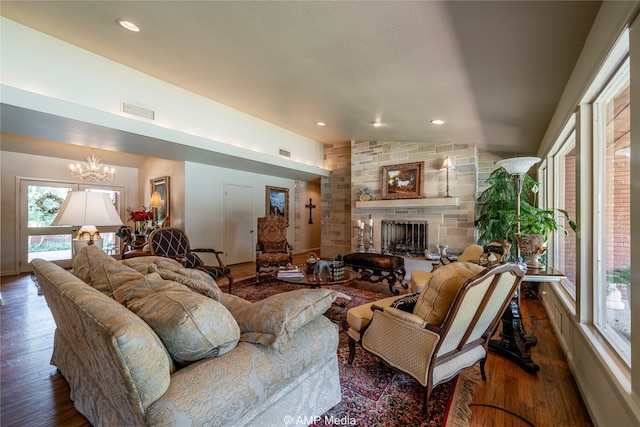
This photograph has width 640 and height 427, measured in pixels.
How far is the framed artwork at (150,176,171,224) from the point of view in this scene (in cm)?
562

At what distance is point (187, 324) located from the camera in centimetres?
97

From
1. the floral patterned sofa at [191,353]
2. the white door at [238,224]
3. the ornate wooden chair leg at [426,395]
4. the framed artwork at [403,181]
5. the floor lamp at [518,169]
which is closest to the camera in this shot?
the floral patterned sofa at [191,353]

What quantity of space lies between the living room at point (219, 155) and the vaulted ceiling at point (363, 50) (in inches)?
9.7

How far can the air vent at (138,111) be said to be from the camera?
349 centimetres

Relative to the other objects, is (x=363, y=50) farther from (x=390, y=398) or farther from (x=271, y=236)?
(x=271, y=236)

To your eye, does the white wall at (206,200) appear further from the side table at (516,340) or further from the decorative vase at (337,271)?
the side table at (516,340)

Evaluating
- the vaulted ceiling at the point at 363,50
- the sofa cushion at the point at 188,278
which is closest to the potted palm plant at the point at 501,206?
the vaulted ceiling at the point at 363,50

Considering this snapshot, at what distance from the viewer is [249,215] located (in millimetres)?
6543

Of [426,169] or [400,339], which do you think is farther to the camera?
[426,169]

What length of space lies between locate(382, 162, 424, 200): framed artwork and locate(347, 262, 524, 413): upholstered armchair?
389 cm

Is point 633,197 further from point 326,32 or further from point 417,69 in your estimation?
point 326,32

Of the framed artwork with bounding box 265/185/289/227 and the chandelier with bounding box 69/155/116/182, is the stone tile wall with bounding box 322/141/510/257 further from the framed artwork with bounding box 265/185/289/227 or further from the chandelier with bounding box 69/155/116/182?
the chandelier with bounding box 69/155/116/182

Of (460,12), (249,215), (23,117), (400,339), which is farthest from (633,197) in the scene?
(249,215)

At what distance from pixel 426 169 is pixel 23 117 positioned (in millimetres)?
5919
